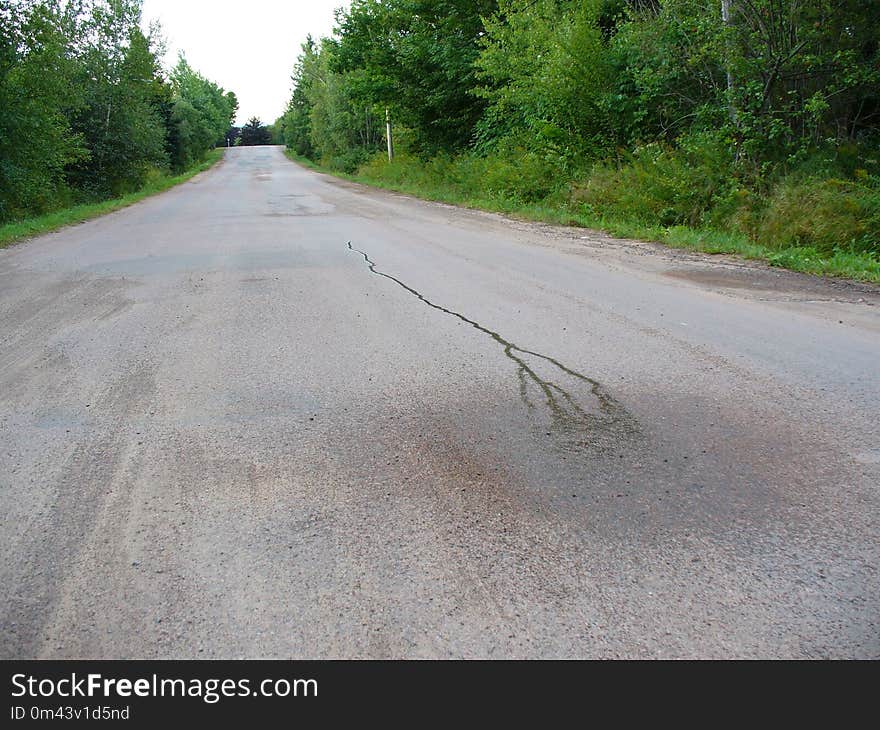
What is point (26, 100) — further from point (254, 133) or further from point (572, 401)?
point (254, 133)

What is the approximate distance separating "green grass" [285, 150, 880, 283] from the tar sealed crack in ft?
17.4

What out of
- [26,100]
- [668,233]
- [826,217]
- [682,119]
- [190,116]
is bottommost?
[668,233]

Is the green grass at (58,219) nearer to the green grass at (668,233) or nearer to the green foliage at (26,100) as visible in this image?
the green foliage at (26,100)

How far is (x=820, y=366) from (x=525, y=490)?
9.56 ft

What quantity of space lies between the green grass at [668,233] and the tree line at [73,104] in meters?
10.9

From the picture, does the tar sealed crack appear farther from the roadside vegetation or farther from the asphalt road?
the roadside vegetation

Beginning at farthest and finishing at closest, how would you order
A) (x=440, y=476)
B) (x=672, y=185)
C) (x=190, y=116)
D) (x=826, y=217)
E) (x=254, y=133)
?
1. (x=254, y=133)
2. (x=190, y=116)
3. (x=672, y=185)
4. (x=826, y=217)
5. (x=440, y=476)

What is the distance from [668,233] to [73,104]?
20396 millimetres

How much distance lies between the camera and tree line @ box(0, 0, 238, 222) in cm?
1655

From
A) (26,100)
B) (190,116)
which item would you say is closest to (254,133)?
(190,116)

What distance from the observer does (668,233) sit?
452 inches

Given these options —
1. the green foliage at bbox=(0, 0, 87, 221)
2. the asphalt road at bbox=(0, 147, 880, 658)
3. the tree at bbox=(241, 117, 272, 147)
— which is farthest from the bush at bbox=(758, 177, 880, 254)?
the tree at bbox=(241, 117, 272, 147)

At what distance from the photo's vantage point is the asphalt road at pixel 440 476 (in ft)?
7.55
